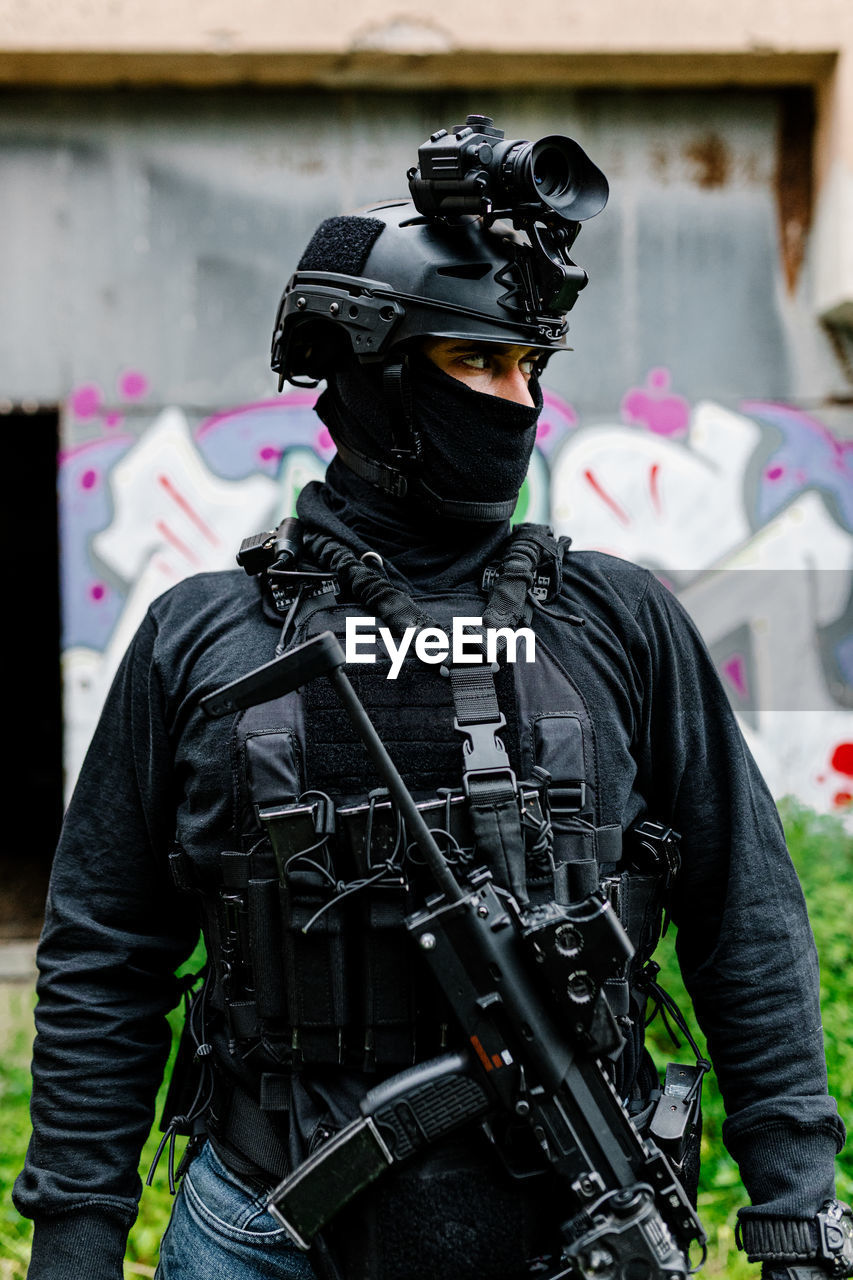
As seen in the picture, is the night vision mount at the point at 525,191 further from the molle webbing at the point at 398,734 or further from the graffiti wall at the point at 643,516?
the graffiti wall at the point at 643,516

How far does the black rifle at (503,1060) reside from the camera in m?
1.50

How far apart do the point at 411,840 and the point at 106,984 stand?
571 mm

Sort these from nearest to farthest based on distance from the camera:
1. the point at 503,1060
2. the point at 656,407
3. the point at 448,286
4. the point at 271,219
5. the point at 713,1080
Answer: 1. the point at 503,1060
2. the point at 448,286
3. the point at 713,1080
4. the point at 271,219
5. the point at 656,407

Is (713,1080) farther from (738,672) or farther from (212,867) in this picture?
(212,867)

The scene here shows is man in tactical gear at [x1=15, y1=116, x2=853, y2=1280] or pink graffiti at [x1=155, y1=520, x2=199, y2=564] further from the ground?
pink graffiti at [x1=155, y1=520, x2=199, y2=564]

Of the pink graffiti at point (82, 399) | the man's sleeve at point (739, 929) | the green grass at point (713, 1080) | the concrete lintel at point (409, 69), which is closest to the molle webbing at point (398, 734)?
the man's sleeve at point (739, 929)

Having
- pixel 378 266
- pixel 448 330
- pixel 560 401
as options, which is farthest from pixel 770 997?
pixel 560 401

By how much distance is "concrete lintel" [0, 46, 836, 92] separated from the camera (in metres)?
4.71

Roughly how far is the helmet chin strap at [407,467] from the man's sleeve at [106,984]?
0.43m

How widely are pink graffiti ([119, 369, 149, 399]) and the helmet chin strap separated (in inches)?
133

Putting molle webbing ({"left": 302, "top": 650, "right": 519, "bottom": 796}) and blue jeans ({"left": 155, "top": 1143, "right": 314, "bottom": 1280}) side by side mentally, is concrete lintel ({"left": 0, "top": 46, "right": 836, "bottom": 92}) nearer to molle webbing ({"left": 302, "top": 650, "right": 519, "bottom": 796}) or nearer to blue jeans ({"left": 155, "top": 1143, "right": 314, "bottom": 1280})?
molle webbing ({"left": 302, "top": 650, "right": 519, "bottom": 796})

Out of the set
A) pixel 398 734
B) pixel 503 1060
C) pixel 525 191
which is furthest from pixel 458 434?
pixel 503 1060

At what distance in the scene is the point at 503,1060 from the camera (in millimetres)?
1519

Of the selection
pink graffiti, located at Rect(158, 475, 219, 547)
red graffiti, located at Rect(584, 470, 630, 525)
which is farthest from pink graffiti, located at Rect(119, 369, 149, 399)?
red graffiti, located at Rect(584, 470, 630, 525)
